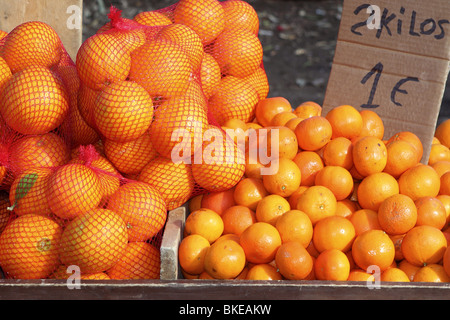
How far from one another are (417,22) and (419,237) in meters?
1.17

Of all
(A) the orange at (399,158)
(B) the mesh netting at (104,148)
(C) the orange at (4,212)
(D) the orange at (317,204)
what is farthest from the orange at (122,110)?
(A) the orange at (399,158)

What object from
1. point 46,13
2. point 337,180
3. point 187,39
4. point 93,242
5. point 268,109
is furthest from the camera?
point 46,13

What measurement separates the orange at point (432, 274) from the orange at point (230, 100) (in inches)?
43.7

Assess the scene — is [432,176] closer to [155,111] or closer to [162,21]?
[155,111]

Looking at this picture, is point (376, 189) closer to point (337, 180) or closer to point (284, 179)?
point (337, 180)

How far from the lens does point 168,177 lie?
201 centimetres

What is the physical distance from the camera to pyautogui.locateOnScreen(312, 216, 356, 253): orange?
1.85 m

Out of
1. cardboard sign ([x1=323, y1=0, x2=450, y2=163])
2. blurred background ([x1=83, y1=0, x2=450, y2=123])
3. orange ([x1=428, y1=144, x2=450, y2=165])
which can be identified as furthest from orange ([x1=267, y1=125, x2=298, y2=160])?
blurred background ([x1=83, y1=0, x2=450, y2=123])

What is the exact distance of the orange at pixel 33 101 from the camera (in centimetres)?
193

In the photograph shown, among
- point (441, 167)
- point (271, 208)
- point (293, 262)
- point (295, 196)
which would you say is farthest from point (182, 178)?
point (441, 167)

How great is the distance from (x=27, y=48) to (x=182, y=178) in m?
0.90

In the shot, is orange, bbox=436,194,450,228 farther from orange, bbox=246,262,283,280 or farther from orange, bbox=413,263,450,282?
orange, bbox=246,262,283,280

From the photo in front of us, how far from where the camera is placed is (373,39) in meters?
2.48

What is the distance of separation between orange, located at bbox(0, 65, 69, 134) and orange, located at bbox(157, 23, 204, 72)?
51cm
